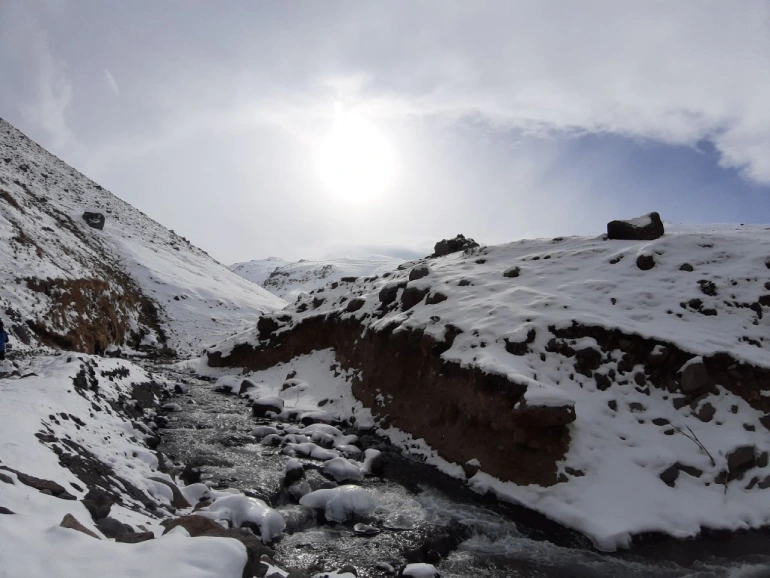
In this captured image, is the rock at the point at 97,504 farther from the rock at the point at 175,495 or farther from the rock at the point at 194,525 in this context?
the rock at the point at 175,495

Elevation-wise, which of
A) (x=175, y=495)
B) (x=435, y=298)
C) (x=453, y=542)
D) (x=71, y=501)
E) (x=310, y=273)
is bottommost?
(x=175, y=495)

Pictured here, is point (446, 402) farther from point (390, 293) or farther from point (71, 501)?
point (71, 501)

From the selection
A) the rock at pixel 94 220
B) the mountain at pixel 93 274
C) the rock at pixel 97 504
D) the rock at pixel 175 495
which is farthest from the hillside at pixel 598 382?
the rock at pixel 94 220

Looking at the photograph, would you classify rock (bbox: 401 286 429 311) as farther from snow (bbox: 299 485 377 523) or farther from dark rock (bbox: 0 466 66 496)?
dark rock (bbox: 0 466 66 496)

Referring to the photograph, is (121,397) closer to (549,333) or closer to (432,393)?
(432,393)

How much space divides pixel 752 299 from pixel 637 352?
12.6 ft

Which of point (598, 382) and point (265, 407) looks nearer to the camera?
point (598, 382)

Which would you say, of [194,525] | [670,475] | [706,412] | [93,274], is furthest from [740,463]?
[93,274]

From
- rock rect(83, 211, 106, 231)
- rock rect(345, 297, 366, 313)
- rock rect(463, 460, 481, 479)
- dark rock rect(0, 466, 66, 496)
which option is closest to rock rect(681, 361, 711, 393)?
rock rect(463, 460, 481, 479)

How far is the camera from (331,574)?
6.81 m

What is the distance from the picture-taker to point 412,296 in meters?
18.0

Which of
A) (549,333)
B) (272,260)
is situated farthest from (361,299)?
(272,260)

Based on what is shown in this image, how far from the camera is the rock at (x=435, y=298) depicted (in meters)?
16.7

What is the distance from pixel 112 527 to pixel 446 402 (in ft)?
30.1
